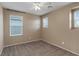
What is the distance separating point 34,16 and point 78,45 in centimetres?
356

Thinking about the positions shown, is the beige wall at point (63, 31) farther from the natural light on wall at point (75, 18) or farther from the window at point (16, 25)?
the window at point (16, 25)

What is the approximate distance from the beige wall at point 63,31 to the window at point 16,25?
1740mm

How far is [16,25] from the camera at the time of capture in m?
4.91

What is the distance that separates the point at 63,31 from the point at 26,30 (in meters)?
2.44

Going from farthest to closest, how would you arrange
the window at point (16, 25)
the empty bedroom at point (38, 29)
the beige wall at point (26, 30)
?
the window at point (16, 25) < the beige wall at point (26, 30) < the empty bedroom at point (38, 29)

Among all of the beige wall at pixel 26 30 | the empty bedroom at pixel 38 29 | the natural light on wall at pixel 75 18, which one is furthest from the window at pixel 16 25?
the natural light on wall at pixel 75 18

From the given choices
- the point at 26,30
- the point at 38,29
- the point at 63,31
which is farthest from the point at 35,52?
the point at 38,29

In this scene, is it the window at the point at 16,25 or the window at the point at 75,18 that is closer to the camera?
the window at the point at 75,18

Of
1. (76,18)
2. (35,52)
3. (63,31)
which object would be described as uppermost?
(76,18)

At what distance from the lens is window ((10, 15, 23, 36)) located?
4.68 m

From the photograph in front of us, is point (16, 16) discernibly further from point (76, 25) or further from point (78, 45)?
point (78, 45)

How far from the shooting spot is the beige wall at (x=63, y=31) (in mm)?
3145

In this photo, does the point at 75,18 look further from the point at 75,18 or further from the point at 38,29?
the point at 38,29

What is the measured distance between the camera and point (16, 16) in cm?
486
